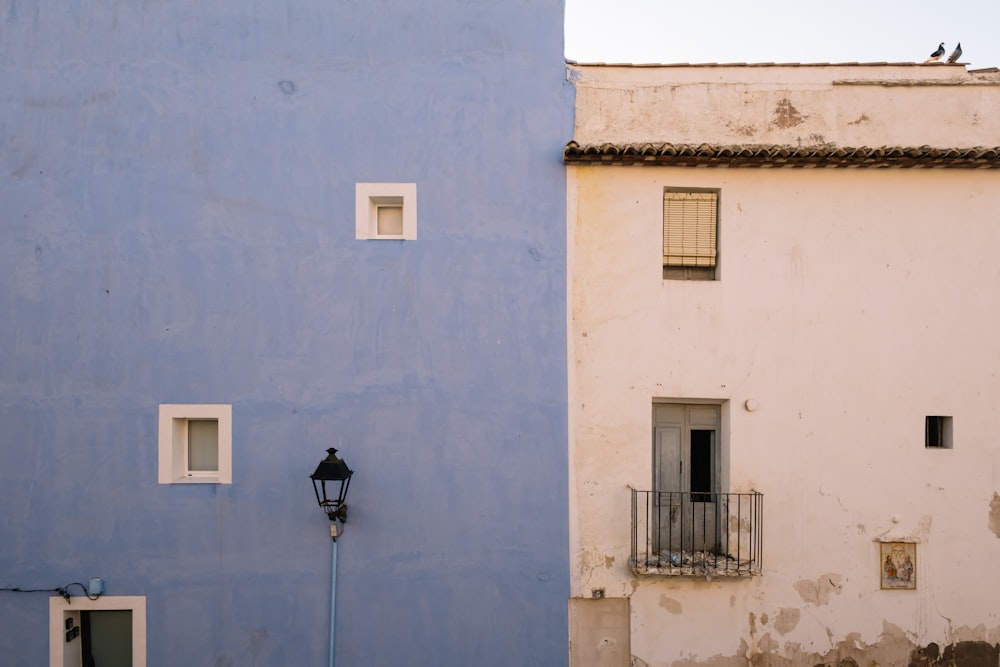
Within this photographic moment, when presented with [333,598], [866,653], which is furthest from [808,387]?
[333,598]

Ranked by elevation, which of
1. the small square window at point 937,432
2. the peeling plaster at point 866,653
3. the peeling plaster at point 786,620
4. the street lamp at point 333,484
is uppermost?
the small square window at point 937,432

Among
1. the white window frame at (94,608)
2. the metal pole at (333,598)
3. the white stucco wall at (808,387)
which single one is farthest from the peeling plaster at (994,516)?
the white window frame at (94,608)

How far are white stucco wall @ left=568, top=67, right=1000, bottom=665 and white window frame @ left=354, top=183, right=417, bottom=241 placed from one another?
165 cm

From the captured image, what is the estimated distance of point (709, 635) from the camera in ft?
21.7

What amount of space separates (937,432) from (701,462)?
240 centimetres

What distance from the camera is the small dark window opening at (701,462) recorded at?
697cm

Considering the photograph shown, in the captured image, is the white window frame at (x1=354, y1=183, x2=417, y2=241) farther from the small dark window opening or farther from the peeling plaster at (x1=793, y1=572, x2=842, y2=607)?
the peeling plaster at (x1=793, y1=572, x2=842, y2=607)

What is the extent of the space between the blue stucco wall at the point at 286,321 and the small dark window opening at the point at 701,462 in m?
1.45

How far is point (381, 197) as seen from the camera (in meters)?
6.80

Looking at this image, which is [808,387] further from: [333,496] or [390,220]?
[333,496]

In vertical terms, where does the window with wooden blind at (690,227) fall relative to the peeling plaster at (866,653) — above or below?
above

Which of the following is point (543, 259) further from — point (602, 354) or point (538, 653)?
point (538, 653)

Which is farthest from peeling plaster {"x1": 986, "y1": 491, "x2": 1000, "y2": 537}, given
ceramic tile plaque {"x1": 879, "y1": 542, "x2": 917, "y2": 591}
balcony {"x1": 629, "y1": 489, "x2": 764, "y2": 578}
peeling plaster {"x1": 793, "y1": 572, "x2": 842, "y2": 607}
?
balcony {"x1": 629, "y1": 489, "x2": 764, "y2": 578}

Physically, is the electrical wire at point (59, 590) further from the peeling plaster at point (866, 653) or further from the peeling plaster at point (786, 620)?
the peeling plaster at point (786, 620)
